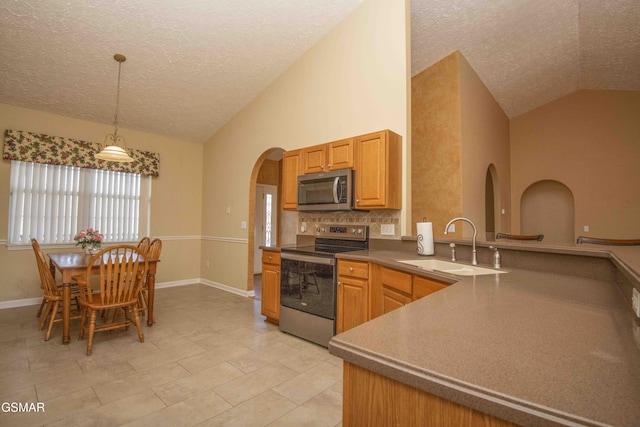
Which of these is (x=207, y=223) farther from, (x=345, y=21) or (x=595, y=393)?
(x=595, y=393)

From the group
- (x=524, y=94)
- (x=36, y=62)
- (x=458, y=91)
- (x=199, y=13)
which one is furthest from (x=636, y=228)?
(x=36, y=62)

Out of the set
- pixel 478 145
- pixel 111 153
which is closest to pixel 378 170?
pixel 111 153

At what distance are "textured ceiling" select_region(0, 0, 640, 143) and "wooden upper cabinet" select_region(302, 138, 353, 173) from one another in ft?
5.00

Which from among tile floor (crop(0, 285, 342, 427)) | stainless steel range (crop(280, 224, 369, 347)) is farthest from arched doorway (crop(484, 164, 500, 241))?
tile floor (crop(0, 285, 342, 427))

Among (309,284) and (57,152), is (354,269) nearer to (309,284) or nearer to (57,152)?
(309,284)

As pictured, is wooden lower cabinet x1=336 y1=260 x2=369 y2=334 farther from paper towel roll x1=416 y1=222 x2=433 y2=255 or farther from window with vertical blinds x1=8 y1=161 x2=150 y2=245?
window with vertical blinds x1=8 y1=161 x2=150 y2=245

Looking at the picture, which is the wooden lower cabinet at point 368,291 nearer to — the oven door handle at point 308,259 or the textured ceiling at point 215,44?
the oven door handle at point 308,259

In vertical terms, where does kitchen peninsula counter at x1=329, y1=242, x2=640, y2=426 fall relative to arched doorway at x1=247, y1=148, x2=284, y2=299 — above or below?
below

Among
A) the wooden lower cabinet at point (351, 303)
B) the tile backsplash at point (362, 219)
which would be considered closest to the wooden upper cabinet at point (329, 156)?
the tile backsplash at point (362, 219)

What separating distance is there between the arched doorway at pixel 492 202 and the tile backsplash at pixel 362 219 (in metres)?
3.62

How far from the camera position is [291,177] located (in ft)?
12.1

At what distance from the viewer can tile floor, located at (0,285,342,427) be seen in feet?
5.98

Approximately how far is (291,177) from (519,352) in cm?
317

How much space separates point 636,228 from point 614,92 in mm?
2592
